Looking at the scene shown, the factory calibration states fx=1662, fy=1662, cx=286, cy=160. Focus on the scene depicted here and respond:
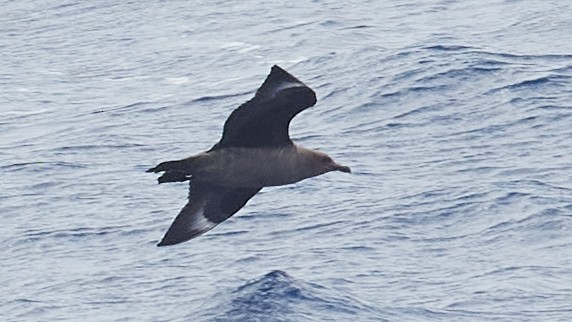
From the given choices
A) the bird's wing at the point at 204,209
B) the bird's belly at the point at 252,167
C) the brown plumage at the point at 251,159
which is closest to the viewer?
the brown plumage at the point at 251,159

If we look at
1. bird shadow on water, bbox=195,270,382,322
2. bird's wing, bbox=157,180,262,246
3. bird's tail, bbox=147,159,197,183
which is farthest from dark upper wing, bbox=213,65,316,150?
bird shadow on water, bbox=195,270,382,322

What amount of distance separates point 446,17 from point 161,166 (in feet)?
58.6

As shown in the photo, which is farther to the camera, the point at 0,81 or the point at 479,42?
the point at 0,81

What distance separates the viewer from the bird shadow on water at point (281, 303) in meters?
16.3

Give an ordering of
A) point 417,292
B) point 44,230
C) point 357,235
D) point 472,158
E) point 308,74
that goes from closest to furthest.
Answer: point 417,292 → point 357,235 → point 44,230 → point 472,158 → point 308,74

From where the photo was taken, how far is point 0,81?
31031mm

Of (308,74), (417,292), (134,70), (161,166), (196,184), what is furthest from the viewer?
(134,70)

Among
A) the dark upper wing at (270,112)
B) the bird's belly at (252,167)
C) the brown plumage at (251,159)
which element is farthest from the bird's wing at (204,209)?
the dark upper wing at (270,112)

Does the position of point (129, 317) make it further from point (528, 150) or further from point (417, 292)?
point (528, 150)

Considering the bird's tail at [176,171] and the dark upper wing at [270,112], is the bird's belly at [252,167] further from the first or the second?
the bird's tail at [176,171]

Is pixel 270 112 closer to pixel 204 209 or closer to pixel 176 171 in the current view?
pixel 176 171

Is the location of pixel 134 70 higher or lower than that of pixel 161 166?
lower

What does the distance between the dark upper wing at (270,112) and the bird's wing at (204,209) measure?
585 mm

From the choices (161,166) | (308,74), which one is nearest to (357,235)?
(161,166)
